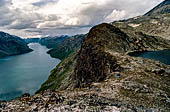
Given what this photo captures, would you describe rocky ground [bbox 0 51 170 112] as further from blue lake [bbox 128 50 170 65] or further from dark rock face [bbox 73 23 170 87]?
blue lake [bbox 128 50 170 65]

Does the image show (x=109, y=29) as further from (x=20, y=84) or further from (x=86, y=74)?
(x=20, y=84)

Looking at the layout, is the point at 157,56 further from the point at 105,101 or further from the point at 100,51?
the point at 105,101

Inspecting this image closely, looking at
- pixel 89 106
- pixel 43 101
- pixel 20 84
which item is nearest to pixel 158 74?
pixel 89 106

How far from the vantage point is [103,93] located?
103ft

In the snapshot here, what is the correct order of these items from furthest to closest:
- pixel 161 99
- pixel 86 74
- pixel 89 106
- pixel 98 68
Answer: pixel 86 74
pixel 98 68
pixel 161 99
pixel 89 106

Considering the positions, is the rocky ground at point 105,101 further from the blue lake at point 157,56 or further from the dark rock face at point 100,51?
the blue lake at point 157,56

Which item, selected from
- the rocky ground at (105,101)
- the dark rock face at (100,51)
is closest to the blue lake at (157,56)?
the dark rock face at (100,51)

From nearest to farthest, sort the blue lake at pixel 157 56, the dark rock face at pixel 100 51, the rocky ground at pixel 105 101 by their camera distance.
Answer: the rocky ground at pixel 105 101 → the dark rock face at pixel 100 51 → the blue lake at pixel 157 56

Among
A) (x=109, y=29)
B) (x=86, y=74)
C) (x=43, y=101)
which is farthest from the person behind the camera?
(x=109, y=29)

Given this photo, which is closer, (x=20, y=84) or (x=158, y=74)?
(x=158, y=74)

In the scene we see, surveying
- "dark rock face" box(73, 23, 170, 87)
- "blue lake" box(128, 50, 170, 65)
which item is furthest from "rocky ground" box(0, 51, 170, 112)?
"blue lake" box(128, 50, 170, 65)

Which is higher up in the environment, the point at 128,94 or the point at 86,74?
the point at 128,94

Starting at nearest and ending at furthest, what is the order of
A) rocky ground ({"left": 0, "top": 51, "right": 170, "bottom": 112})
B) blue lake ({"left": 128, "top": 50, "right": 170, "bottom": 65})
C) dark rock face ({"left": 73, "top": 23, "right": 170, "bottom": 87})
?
rocky ground ({"left": 0, "top": 51, "right": 170, "bottom": 112}) → dark rock face ({"left": 73, "top": 23, "right": 170, "bottom": 87}) → blue lake ({"left": 128, "top": 50, "right": 170, "bottom": 65})

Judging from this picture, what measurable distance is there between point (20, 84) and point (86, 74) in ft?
428
